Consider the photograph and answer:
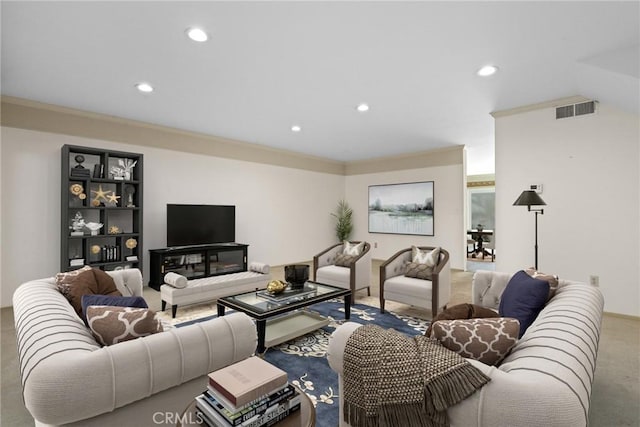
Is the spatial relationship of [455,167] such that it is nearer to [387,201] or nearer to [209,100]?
[387,201]

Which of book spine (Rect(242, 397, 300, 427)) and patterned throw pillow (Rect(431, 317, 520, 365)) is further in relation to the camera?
patterned throw pillow (Rect(431, 317, 520, 365))

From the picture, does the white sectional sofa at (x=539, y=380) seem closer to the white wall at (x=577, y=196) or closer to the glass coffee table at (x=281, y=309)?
the glass coffee table at (x=281, y=309)

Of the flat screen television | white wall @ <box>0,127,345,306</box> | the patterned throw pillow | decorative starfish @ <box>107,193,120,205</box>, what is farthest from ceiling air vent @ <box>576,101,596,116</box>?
decorative starfish @ <box>107,193,120,205</box>

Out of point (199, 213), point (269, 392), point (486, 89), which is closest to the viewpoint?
point (269, 392)

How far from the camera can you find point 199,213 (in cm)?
541

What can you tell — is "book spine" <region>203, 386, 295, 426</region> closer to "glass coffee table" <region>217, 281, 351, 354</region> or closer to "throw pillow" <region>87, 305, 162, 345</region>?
"throw pillow" <region>87, 305, 162, 345</region>

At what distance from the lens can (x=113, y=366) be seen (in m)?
1.17

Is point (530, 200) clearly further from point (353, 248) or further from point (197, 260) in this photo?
point (197, 260)

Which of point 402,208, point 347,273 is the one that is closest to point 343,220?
point 402,208

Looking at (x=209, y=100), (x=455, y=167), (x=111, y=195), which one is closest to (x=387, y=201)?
(x=455, y=167)

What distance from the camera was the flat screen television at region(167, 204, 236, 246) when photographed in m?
5.09

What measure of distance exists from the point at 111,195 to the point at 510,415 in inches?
206

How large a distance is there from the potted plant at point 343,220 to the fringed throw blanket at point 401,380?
22.6 feet

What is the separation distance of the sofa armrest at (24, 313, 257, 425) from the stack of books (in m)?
0.29
